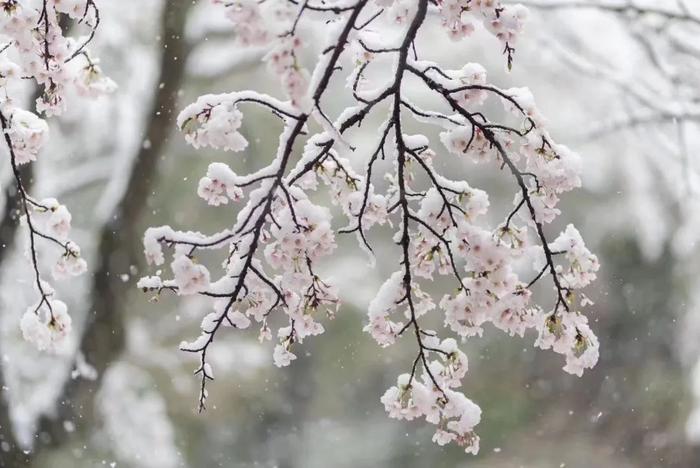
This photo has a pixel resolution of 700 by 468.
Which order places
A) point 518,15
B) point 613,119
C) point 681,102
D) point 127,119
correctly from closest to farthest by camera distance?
point 518,15 → point 681,102 → point 127,119 → point 613,119

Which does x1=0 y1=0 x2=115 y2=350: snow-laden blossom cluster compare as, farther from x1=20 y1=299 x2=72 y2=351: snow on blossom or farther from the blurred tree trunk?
the blurred tree trunk

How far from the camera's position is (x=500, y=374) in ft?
11.6

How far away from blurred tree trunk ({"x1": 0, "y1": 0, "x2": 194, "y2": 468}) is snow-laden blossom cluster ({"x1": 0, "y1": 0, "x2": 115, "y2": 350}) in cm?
139

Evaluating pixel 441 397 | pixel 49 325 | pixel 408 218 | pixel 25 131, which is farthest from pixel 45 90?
pixel 441 397

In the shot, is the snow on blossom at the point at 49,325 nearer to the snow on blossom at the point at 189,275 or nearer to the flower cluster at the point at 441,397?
the snow on blossom at the point at 189,275

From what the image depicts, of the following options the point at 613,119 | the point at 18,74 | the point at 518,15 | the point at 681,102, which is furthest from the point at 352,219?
the point at 613,119

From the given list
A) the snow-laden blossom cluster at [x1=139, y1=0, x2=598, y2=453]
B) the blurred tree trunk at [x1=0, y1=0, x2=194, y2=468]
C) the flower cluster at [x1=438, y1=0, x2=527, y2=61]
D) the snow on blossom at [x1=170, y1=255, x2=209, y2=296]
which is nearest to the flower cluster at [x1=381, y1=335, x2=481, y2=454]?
the snow-laden blossom cluster at [x1=139, y1=0, x2=598, y2=453]

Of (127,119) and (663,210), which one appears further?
(663,210)

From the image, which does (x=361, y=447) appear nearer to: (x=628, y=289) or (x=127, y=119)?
(x=628, y=289)

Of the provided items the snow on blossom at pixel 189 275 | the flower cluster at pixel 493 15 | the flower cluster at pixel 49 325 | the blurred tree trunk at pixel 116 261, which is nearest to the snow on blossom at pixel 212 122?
the snow on blossom at pixel 189 275

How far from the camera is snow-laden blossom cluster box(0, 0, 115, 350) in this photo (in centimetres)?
89

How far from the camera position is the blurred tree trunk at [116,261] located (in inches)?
94.9

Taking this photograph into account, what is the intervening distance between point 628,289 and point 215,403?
2058 millimetres

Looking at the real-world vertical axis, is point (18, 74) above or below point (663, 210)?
below
